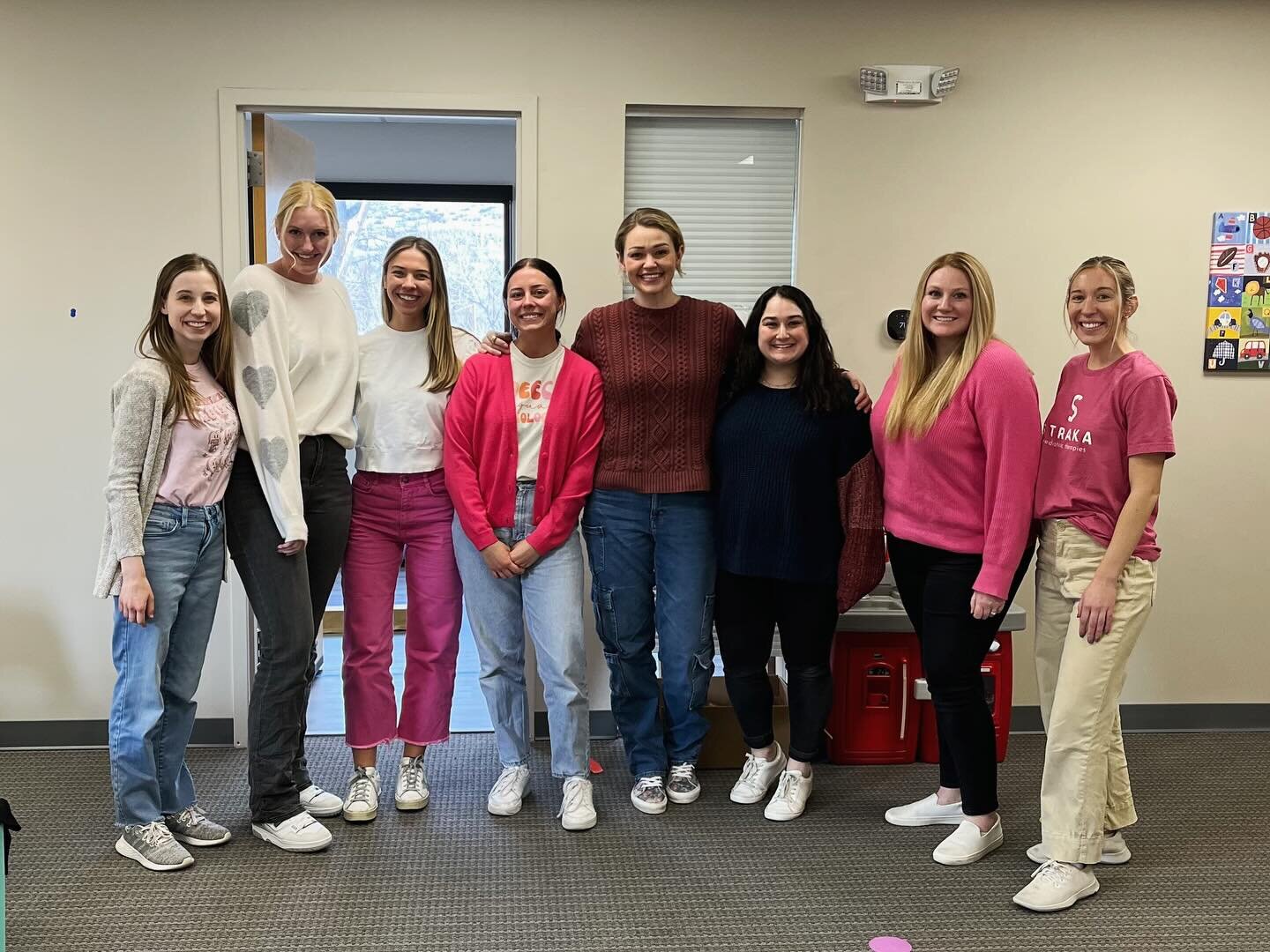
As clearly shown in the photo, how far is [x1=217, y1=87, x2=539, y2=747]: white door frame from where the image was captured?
3170 mm

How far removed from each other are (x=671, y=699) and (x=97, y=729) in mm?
1889

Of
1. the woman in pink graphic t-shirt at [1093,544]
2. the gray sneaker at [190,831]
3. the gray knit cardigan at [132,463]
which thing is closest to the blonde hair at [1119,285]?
the woman in pink graphic t-shirt at [1093,544]

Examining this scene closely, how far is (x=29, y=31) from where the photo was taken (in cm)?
310

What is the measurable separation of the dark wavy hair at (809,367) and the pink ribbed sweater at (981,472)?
17 centimetres

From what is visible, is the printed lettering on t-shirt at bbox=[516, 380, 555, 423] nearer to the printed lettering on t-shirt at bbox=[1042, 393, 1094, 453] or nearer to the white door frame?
the white door frame

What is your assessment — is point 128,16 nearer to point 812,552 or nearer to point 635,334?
point 635,334

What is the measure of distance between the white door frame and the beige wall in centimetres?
4

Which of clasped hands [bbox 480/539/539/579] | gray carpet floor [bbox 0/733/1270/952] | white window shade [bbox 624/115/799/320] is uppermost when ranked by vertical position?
white window shade [bbox 624/115/799/320]

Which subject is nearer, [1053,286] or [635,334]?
[635,334]

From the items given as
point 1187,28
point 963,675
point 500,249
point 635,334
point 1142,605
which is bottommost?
point 963,675

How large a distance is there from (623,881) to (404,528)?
1065 mm

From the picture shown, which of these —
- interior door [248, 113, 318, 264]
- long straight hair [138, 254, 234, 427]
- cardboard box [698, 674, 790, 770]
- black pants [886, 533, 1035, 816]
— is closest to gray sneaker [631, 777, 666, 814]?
cardboard box [698, 674, 790, 770]

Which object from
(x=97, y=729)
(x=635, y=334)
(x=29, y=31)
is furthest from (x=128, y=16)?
(x=97, y=729)

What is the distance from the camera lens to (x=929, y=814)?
9.05ft
